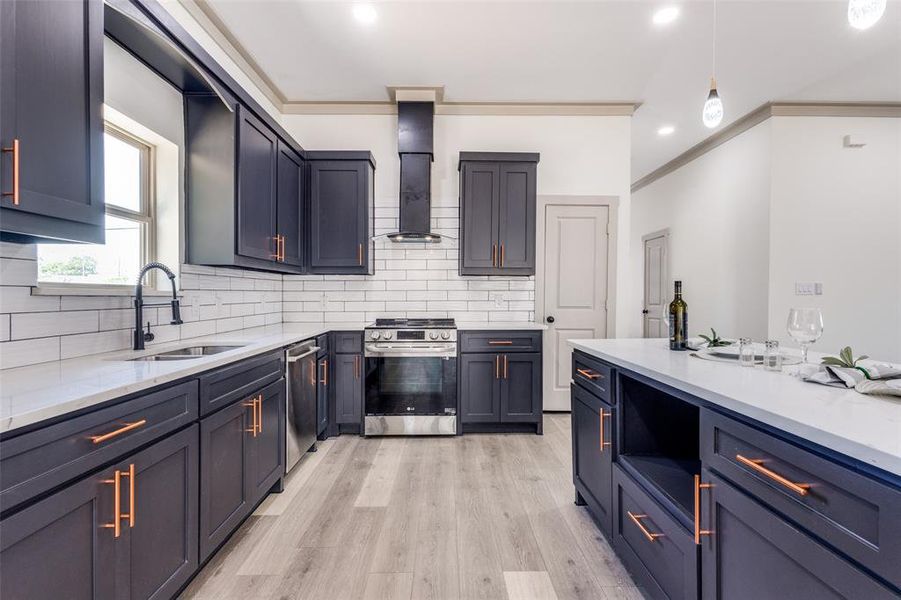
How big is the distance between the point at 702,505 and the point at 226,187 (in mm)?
2794

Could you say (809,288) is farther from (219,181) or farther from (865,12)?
(219,181)

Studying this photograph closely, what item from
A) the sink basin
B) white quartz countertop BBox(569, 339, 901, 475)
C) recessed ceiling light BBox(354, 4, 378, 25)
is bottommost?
the sink basin

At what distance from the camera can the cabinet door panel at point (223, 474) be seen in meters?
1.56

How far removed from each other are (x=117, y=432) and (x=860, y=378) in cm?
221

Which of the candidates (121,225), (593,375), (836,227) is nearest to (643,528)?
(593,375)

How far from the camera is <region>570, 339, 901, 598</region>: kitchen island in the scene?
28.4 inches

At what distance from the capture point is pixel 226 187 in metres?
2.30

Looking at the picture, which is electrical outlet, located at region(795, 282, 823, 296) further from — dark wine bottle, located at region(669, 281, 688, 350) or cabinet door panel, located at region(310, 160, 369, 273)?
cabinet door panel, located at region(310, 160, 369, 273)

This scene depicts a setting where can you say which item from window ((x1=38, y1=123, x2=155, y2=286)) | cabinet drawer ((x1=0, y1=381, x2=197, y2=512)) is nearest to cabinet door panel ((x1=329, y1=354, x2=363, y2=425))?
window ((x1=38, y1=123, x2=155, y2=286))

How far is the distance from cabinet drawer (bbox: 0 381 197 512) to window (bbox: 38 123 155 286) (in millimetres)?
905

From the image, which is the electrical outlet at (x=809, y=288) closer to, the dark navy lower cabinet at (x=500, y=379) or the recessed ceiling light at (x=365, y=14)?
the dark navy lower cabinet at (x=500, y=379)

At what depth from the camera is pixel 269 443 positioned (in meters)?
2.16

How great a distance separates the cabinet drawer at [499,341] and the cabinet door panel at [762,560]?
213cm

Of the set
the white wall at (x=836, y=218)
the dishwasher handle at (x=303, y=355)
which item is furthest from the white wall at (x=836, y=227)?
the dishwasher handle at (x=303, y=355)
